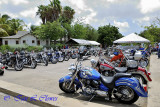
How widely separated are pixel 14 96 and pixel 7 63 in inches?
247

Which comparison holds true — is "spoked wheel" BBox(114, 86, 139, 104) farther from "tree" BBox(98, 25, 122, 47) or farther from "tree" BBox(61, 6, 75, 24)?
"tree" BBox(98, 25, 122, 47)

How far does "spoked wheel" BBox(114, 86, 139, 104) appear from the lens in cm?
393

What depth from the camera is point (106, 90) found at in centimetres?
408

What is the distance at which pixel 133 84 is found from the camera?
3.85 m

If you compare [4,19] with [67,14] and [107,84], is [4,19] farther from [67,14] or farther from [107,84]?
[107,84]

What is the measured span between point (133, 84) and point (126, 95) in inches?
14.7

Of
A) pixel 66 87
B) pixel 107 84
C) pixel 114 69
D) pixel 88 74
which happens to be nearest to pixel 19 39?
pixel 114 69

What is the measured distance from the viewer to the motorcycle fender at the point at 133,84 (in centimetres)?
382

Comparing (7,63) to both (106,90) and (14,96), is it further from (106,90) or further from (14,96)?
(106,90)

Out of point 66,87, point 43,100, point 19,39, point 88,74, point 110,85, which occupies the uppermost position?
point 19,39

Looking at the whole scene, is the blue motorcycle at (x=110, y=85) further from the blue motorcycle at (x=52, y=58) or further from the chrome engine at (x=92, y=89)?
the blue motorcycle at (x=52, y=58)

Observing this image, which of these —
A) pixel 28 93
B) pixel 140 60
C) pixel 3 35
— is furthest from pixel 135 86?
pixel 3 35

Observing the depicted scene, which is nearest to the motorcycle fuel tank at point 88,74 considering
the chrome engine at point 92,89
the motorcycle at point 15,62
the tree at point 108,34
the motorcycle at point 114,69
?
the chrome engine at point 92,89

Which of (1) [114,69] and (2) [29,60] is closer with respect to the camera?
(1) [114,69]
